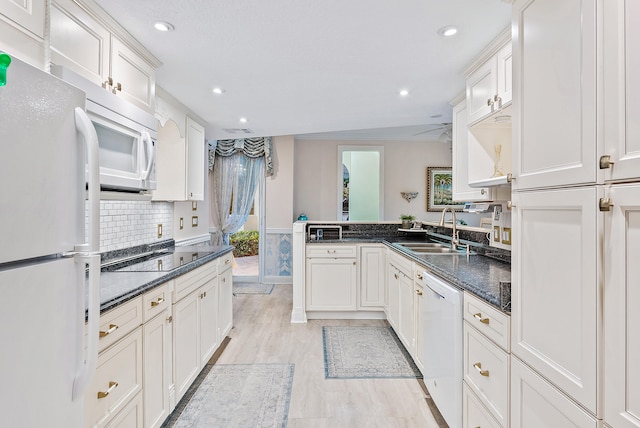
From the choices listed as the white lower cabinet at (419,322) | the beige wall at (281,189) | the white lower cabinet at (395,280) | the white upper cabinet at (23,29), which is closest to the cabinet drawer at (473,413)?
the white lower cabinet at (419,322)

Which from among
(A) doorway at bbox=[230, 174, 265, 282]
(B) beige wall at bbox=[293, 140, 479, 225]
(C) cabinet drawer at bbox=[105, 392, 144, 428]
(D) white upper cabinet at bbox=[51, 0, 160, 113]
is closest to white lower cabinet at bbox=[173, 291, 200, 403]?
(C) cabinet drawer at bbox=[105, 392, 144, 428]

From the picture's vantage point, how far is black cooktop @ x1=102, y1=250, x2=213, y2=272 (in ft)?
6.78

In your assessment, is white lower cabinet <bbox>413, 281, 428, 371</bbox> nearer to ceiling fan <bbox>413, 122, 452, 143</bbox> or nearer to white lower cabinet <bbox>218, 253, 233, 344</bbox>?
white lower cabinet <bbox>218, 253, 233, 344</bbox>

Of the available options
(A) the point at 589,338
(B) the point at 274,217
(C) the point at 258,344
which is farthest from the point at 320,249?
(A) the point at 589,338

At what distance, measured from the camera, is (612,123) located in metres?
0.84

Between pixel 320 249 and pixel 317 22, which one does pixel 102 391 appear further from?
pixel 320 249

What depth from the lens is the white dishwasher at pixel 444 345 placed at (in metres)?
1.75

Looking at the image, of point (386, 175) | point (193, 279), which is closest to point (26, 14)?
point (193, 279)

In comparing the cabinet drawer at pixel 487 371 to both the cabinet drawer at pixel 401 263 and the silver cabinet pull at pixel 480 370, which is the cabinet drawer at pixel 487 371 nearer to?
the silver cabinet pull at pixel 480 370

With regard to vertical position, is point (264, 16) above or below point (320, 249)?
above

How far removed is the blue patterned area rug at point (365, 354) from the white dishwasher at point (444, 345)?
1.60ft

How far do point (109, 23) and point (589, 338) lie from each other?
2.46m

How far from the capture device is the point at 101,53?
69.0 inches

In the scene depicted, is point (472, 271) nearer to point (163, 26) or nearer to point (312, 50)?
point (312, 50)
